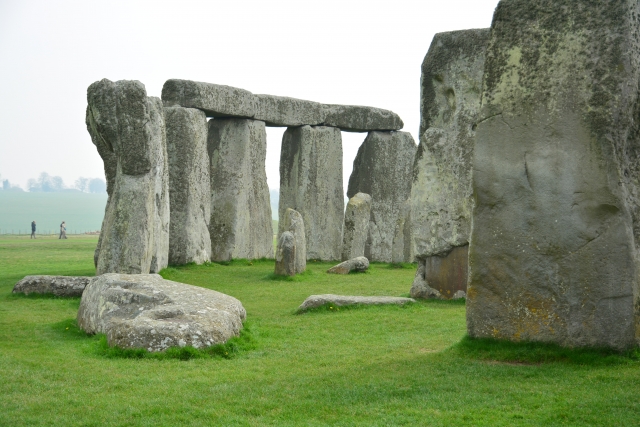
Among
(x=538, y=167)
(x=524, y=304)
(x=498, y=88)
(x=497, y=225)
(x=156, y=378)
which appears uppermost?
(x=498, y=88)

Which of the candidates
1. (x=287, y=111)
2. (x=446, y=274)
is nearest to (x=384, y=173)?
(x=287, y=111)

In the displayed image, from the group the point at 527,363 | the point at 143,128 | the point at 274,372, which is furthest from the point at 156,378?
the point at 143,128

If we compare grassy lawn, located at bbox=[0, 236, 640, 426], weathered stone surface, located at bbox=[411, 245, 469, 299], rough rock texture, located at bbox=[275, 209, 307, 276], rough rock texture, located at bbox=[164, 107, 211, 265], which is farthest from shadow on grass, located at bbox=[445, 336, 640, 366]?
rough rock texture, located at bbox=[164, 107, 211, 265]

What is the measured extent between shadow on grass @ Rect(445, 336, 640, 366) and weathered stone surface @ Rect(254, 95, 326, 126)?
49.6ft

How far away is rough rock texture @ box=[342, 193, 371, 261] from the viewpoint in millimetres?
20859

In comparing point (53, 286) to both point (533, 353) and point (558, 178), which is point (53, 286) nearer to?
point (533, 353)

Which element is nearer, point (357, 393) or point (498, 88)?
point (357, 393)

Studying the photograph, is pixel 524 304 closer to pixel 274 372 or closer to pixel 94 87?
pixel 274 372

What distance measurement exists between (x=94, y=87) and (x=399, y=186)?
1229 cm

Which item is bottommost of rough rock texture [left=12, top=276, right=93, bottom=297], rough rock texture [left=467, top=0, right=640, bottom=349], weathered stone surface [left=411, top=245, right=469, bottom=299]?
rough rock texture [left=12, top=276, right=93, bottom=297]

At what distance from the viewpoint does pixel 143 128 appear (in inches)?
522

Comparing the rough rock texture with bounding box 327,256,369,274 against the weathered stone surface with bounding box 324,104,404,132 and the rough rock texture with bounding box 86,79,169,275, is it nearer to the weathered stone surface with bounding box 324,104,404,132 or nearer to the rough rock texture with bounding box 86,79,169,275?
the rough rock texture with bounding box 86,79,169,275

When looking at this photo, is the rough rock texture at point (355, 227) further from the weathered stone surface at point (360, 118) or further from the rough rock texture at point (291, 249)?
the weathered stone surface at point (360, 118)

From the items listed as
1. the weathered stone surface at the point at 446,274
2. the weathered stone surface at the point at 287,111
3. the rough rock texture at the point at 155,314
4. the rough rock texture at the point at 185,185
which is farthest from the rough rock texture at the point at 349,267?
the rough rock texture at the point at 155,314
